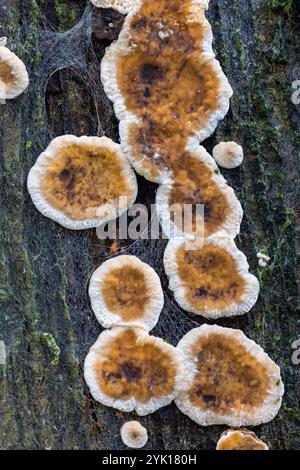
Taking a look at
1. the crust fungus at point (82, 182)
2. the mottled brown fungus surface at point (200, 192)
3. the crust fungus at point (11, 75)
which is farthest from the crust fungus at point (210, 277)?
the crust fungus at point (11, 75)

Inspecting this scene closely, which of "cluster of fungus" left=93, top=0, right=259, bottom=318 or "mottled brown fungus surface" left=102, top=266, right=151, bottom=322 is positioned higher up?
"cluster of fungus" left=93, top=0, right=259, bottom=318

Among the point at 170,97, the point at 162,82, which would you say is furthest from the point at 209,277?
the point at 162,82

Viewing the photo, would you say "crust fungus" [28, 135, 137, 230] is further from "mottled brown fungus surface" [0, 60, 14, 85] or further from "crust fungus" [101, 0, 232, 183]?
"mottled brown fungus surface" [0, 60, 14, 85]

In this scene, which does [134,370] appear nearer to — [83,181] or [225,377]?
[225,377]

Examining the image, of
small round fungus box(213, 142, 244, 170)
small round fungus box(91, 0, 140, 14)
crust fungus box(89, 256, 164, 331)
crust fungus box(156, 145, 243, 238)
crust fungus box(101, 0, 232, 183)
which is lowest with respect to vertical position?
crust fungus box(89, 256, 164, 331)

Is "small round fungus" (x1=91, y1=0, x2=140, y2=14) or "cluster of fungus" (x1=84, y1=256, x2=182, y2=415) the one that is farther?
"small round fungus" (x1=91, y1=0, x2=140, y2=14)

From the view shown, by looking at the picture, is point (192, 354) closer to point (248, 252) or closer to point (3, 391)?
point (248, 252)

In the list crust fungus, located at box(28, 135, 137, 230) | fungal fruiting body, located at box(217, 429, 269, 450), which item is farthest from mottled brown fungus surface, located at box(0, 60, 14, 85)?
fungal fruiting body, located at box(217, 429, 269, 450)

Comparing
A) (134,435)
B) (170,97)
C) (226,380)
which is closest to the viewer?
(134,435)
